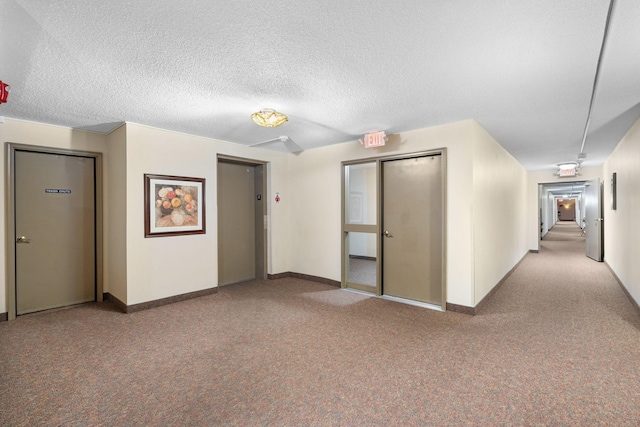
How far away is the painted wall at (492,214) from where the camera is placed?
155 inches

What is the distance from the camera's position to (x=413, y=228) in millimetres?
4379

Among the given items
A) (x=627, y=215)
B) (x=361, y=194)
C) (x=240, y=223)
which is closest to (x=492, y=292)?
(x=627, y=215)

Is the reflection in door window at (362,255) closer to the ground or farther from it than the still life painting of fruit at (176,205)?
closer to the ground

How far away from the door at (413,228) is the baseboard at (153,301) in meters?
2.84

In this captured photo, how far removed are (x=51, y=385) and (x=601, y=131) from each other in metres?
6.99

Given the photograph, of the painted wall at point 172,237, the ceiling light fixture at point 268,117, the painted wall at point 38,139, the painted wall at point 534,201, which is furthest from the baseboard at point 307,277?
the painted wall at point 534,201

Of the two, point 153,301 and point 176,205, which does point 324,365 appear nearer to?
point 153,301

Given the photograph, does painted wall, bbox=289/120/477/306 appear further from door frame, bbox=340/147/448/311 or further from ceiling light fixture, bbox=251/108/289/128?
ceiling light fixture, bbox=251/108/289/128

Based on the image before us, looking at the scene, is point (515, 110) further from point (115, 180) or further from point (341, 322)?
point (115, 180)

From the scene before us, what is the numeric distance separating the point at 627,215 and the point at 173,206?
6739 millimetres

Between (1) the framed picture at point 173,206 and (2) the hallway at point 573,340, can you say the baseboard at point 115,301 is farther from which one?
(2) the hallway at point 573,340

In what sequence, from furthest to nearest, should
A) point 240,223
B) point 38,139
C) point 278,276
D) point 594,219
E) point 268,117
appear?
point 594,219 < point 278,276 < point 240,223 < point 38,139 < point 268,117

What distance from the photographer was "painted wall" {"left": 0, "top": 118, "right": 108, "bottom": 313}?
3.62 metres

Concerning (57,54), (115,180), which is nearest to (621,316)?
(57,54)
